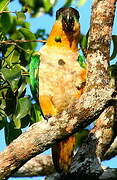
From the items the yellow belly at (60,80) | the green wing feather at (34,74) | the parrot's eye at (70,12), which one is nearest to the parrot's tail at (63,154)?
the yellow belly at (60,80)

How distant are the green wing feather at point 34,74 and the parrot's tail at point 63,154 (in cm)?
35

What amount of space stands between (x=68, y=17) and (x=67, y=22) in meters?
0.05

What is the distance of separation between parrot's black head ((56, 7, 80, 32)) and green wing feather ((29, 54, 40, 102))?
12.9 inches

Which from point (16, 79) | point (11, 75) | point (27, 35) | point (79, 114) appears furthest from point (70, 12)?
point (79, 114)

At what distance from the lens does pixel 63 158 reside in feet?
11.8

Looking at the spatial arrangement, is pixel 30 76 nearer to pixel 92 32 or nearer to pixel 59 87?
pixel 59 87

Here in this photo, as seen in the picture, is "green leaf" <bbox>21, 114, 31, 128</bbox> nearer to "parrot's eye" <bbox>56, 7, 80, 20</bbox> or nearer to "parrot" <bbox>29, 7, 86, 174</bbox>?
"parrot" <bbox>29, 7, 86, 174</bbox>

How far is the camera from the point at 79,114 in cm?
276

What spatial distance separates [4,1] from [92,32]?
2.62ft

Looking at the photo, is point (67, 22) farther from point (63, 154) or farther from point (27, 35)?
point (63, 154)

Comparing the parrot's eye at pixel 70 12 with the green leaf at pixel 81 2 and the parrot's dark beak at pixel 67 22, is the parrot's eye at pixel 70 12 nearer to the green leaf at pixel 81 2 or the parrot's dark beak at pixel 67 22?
the parrot's dark beak at pixel 67 22

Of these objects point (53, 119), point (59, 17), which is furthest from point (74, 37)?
point (53, 119)

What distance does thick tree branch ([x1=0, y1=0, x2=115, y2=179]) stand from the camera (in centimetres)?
277

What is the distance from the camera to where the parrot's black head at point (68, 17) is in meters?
3.80
